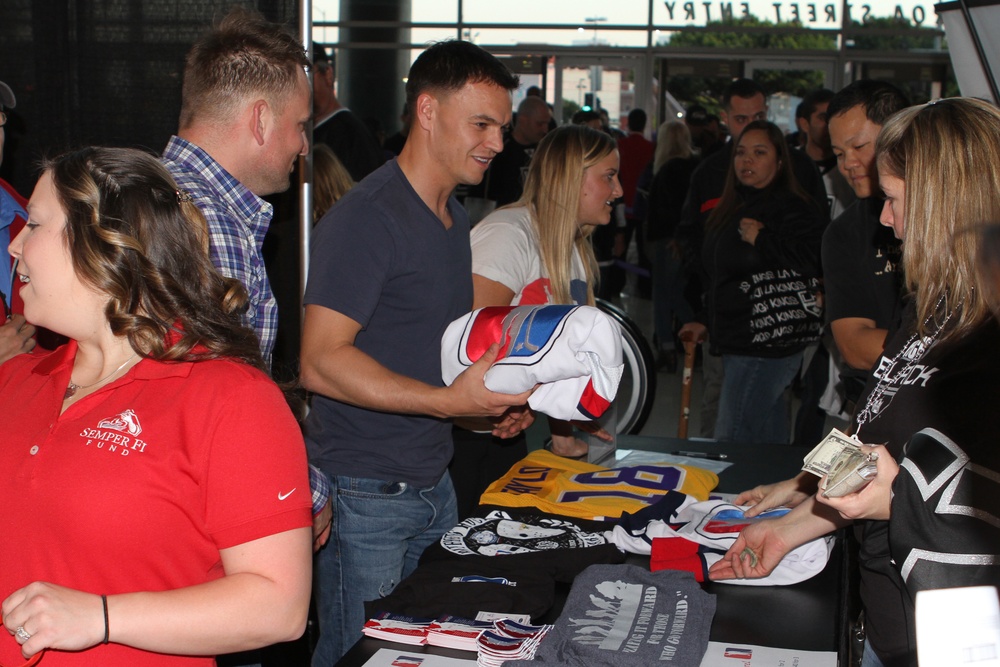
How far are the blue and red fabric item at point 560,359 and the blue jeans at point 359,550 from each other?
0.47 meters

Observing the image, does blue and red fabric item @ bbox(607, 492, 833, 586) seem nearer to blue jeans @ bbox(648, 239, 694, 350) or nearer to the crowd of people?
the crowd of people

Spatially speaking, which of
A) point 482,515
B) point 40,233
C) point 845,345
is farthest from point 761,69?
point 40,233

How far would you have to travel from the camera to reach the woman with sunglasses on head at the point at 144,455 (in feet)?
4.12

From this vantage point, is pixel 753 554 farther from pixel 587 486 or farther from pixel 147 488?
pixel 147 488

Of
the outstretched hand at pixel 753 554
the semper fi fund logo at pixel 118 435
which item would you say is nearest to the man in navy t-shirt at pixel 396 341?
the outstretched hand at pixel 753 554

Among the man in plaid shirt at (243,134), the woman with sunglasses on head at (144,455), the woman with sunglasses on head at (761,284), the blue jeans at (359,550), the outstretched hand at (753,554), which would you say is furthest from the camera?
the woman with sunglasses on head at (761,284)

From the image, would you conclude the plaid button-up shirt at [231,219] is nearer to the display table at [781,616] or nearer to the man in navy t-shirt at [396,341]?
the man in navy t-shirt at [396,341]

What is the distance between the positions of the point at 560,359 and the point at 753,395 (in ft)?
8.55

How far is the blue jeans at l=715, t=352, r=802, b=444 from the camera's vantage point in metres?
4.28

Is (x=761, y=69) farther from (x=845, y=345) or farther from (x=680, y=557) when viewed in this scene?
(x=680, y=557)

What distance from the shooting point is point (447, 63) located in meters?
2.37

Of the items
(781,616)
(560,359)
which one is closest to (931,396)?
(781,616)

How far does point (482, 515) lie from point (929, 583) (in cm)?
113

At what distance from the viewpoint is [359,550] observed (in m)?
2.24
